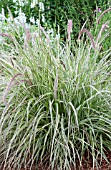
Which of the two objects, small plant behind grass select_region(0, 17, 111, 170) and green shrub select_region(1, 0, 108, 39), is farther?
green shrub select_region(1, 0, 108, 39)

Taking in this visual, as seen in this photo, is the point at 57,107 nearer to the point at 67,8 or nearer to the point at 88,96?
the point at 88,96

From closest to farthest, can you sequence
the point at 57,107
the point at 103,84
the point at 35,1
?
the point at 57,107 < the point at 103,84 < the point at 35,1

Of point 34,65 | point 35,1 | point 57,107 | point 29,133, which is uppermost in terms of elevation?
point 35,1

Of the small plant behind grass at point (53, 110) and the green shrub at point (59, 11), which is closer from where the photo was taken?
the small plant behind grass at point (53, 110)

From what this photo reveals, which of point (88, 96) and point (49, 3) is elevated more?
point (49, 3)

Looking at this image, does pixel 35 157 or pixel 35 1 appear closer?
pixel 35 157

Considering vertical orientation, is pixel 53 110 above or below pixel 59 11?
below

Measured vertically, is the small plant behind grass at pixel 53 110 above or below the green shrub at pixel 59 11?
below

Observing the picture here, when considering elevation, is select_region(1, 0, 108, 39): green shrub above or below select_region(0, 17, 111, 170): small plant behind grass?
above

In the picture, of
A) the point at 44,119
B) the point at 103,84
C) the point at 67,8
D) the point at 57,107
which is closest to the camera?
the point at 57,107

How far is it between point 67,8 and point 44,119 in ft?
10.4

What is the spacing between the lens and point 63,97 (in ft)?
9.23

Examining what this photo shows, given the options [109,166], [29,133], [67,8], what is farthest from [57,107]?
[67,8]

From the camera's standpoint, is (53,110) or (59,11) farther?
(59,11)
